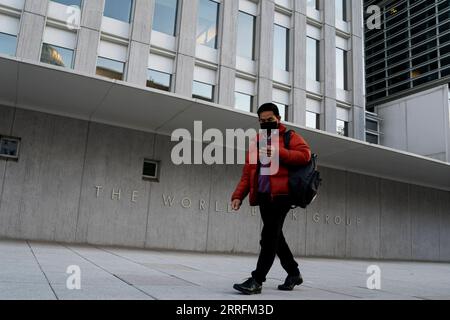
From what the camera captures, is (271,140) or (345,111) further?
(345,111)

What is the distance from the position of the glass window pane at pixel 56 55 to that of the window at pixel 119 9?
1.99 meters

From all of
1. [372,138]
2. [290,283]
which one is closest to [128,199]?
[290,283]

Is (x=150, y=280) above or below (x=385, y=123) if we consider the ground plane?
below

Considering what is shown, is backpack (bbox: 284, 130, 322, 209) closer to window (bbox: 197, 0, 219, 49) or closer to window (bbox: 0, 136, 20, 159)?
window (bbox: 0, 136, 20, 159)

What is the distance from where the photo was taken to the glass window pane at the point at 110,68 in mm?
13820

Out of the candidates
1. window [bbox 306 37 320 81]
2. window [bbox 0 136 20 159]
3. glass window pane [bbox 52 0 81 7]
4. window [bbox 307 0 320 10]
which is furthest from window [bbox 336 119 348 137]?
window [bbox 0 136 20 159]

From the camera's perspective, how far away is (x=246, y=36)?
17031 mm

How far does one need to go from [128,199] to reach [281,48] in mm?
10095

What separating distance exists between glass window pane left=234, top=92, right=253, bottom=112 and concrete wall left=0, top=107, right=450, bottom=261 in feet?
12.4

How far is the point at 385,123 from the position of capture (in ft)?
83.6

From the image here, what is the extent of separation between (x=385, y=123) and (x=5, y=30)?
68.9 ft

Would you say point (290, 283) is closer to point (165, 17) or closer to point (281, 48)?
point (165, 17)
